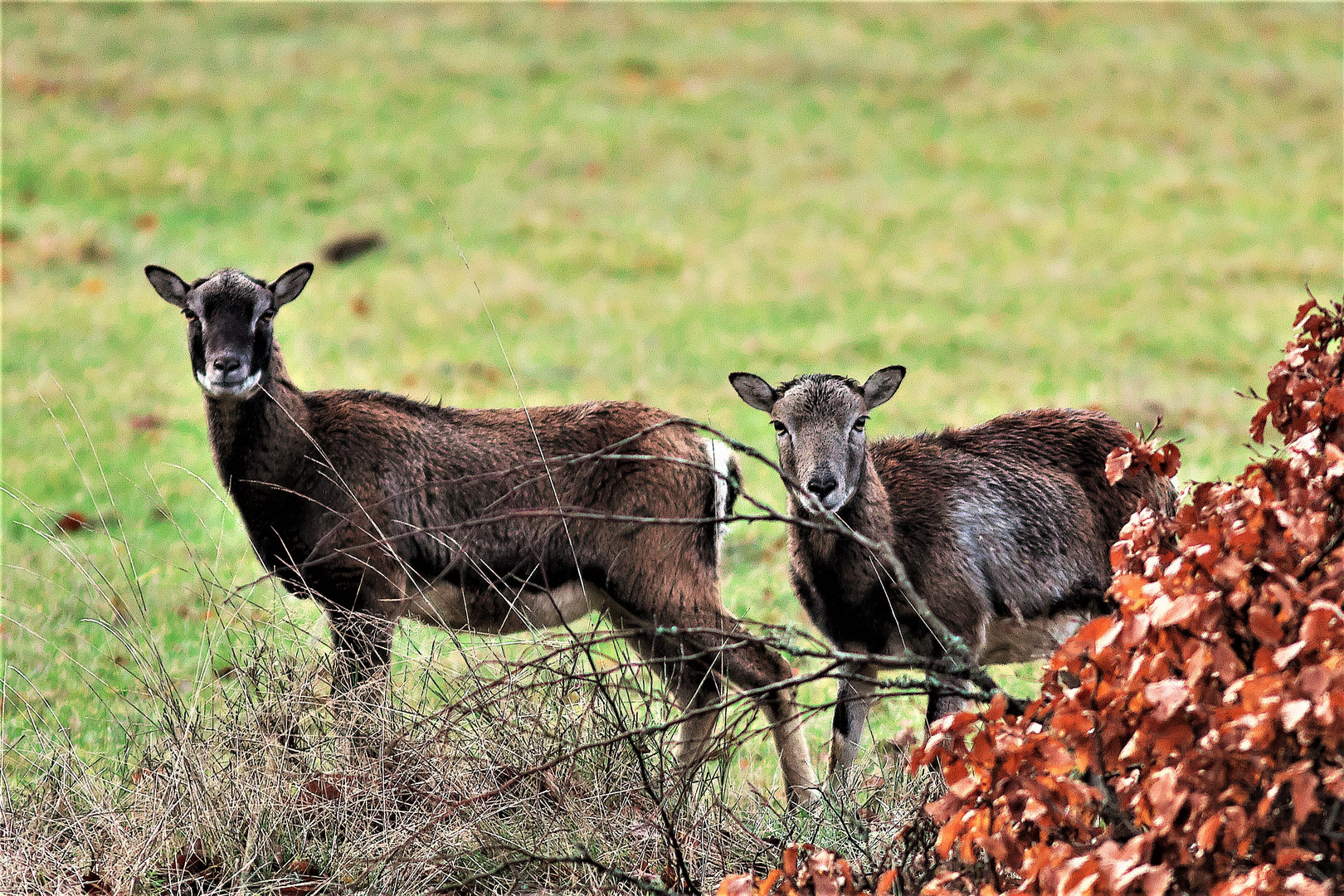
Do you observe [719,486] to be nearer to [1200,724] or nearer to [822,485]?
[822,485]

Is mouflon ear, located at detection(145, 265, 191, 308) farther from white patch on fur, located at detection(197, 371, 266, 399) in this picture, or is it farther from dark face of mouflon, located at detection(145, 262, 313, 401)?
white patch on fur, located at detection(197, 371, 266, 399)

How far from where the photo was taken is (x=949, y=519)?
6.09 metres

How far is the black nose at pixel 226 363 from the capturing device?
19.6 ft

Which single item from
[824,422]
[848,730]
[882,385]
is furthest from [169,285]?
[848,730]

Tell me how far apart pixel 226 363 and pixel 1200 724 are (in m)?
4.44

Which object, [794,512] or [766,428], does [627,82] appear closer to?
[766,428]

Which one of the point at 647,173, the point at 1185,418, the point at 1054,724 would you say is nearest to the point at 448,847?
the point at 1054,724

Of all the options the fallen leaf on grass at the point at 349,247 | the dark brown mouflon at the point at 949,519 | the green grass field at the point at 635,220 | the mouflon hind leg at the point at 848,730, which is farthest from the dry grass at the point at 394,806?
the fallen leaf on grass at the point at 349,247

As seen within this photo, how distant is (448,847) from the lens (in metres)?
4.42

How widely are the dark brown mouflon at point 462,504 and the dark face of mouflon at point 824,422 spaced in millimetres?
575

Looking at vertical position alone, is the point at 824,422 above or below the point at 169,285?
below

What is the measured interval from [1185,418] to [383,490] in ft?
25.9

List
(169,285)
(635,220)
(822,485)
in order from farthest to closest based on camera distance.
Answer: (635,220) < (169,285) < (822,485)

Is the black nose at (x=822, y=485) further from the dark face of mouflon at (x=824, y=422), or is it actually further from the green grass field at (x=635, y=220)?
the green grass field at (x=635, y=220)
